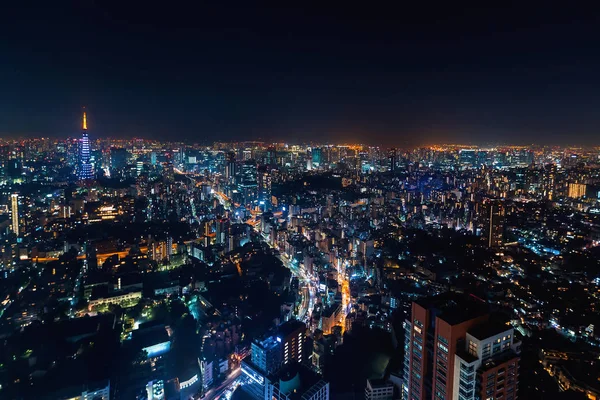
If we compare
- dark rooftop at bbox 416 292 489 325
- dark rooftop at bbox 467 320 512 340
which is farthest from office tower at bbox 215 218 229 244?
dark rooftop at bbox 467 320 512 340

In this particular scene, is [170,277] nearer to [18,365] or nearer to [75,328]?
[75,328]

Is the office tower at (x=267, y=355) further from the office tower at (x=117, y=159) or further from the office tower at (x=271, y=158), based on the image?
the office tower at (x=271, y=158)

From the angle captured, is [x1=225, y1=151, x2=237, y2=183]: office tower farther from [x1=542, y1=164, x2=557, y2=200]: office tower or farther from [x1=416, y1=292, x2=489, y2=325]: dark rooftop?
[x1=416, y1=292, x2=489, y2=325]: dark rooftop

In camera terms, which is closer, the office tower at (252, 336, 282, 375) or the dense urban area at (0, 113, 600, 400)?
the dense urban area at (0, 113, 600, 400)

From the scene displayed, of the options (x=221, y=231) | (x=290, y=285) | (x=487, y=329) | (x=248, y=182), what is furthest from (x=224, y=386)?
(x=248, y=182)

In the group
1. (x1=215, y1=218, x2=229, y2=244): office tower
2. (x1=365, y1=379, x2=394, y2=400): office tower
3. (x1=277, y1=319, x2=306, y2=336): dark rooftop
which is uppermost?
(x1=215, y1=218, x2=229, y2=244): office tower

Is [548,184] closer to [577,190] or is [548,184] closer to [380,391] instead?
[577,190]
